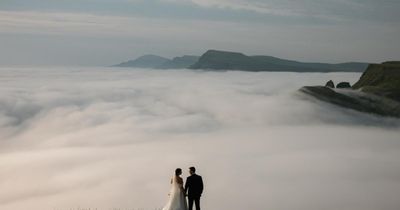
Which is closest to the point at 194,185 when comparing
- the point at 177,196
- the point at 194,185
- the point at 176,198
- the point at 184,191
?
the point at 194,185

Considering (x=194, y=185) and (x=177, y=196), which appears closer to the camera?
(x=194, y=185)

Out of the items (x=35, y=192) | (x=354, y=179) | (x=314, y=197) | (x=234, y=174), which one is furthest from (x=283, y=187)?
(x=35, y=192)

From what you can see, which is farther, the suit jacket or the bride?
the bride

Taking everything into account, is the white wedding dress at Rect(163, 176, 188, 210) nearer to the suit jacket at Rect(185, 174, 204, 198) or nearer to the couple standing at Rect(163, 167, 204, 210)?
the couple standing at Rect(163, 167, 204, 210)

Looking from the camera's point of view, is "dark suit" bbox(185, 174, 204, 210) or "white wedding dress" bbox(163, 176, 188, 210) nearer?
"dark suit" bbox(185, 174, 204, 210)

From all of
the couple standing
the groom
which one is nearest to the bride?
the couple standing

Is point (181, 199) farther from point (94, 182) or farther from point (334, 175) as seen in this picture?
point (94, 182)

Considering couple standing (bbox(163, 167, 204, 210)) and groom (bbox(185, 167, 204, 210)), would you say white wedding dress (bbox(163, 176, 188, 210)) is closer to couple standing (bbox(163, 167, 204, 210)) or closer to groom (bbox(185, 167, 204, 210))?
couple standing (bbox(163, 167, 204, 210))

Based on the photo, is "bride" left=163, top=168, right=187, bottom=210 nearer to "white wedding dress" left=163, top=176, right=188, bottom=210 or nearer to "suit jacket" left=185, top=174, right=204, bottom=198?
"white wedding dress" left=163, top=176, right=188, bottom=210

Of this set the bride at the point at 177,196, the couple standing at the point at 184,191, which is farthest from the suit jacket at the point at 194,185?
the bride at the point at 177,196

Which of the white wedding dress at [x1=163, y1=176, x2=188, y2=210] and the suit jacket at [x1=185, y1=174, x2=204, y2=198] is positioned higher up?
the suit jacket at [x1=185, y1=174, x2=204, y2=198]

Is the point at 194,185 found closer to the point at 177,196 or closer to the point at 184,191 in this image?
the point at 184,191

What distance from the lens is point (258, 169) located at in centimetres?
18475

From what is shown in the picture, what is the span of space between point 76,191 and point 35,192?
24.6 m
